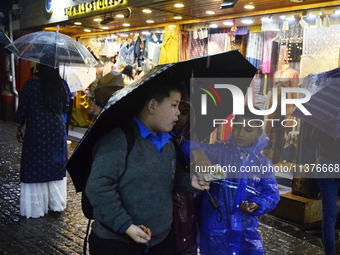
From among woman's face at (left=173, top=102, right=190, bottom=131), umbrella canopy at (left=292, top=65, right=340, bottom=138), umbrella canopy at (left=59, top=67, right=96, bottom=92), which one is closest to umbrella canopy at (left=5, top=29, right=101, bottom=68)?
umbrella canopy at (left=59, top=67, right=96, bottom=92)

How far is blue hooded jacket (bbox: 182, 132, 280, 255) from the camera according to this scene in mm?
2516

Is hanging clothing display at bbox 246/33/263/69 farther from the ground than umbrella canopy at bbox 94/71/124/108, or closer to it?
farther from the ground

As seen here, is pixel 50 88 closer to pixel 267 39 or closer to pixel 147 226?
pixel 147 226

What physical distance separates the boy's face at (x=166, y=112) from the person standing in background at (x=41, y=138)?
120 inches

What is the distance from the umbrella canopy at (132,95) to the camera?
1.95 meters

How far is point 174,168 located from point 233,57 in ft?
2.46

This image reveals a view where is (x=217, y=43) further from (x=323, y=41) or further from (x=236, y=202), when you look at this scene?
(x=236, y=202)

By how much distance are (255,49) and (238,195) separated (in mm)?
5687

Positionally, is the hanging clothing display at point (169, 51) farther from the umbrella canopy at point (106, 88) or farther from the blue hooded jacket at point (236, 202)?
the blue hooded jacket at point (236, 202)

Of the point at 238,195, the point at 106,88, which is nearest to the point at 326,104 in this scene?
the point at 238,195

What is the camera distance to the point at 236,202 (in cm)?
252

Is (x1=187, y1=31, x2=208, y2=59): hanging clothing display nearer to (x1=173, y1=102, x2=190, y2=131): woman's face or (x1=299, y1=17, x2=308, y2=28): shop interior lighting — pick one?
(x1=299, y1=17, x2=308, y2=28): shop interior lighting

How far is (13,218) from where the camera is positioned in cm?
494

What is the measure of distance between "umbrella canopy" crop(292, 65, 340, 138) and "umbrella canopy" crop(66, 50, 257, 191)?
1.52m
